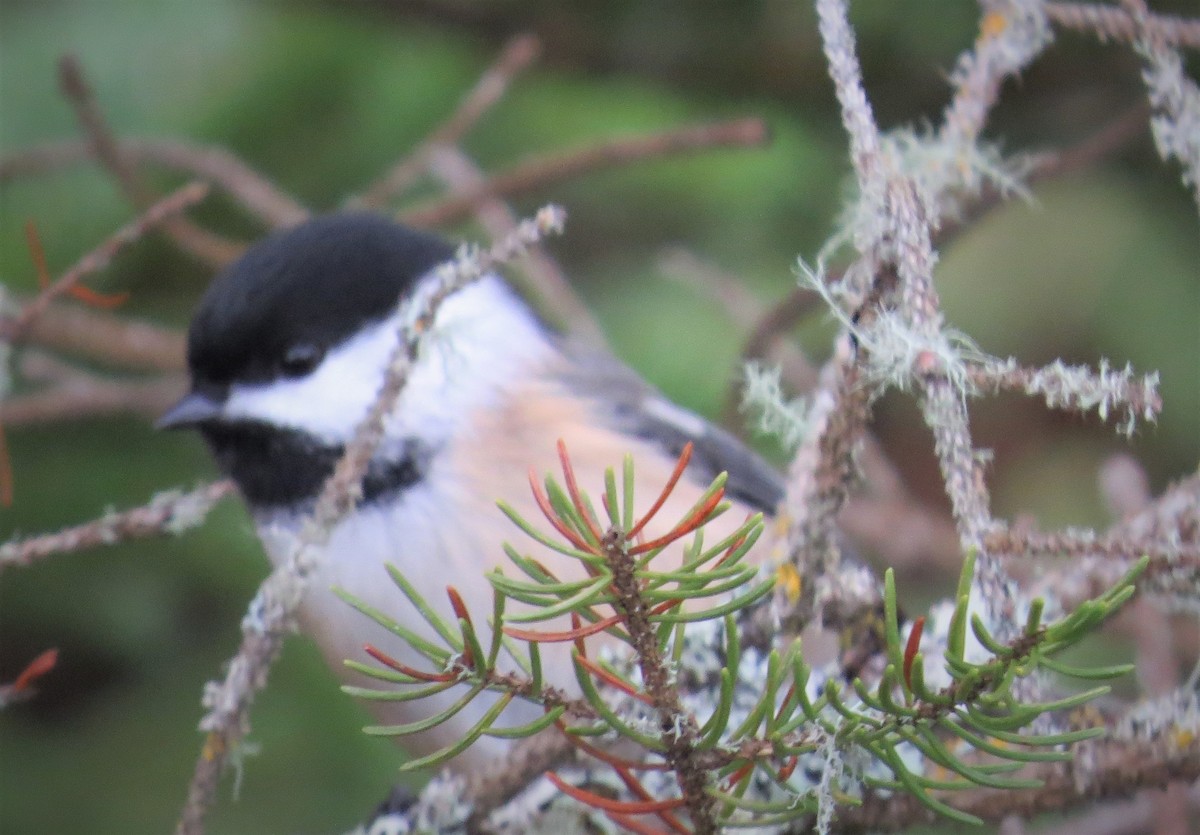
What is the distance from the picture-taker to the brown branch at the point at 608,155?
1252mm

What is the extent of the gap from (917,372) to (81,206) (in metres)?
1.51

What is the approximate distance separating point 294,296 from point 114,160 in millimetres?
342

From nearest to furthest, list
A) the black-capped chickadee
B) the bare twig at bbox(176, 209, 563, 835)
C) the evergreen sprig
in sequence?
the evergreen sprig → the bare twig at bbox(176, 209, 563, 835) → the black-capped chickadee

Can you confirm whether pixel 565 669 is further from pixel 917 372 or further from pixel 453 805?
pixel 917 372

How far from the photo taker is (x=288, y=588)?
0.68 meters

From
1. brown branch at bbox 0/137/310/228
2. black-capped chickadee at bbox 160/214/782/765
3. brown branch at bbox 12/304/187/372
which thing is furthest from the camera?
brown branch at bbox 12/304/187/372

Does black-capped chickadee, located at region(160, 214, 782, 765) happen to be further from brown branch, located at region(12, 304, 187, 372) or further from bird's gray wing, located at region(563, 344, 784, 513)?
brown branch, located at region(12, 304, 187, 372)

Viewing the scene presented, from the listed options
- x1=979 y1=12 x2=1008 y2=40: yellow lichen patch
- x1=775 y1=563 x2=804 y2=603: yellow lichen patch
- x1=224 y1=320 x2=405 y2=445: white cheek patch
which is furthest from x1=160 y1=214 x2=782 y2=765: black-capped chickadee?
x1=979 y1=12 x2=1008 y2=40: yellow lichen patch

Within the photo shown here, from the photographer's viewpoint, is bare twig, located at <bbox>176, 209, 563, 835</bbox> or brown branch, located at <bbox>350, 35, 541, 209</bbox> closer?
bare twig, located at <bbox>176, 209, 563, 835</bbox>

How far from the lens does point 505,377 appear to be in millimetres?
1280

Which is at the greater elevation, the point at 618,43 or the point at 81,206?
the point at 618,43

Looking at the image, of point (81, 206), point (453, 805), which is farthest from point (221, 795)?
A: point (453, 805)

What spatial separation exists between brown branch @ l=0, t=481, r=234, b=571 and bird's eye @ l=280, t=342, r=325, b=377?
0.34 meters

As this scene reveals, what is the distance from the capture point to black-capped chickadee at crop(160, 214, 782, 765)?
110cm
